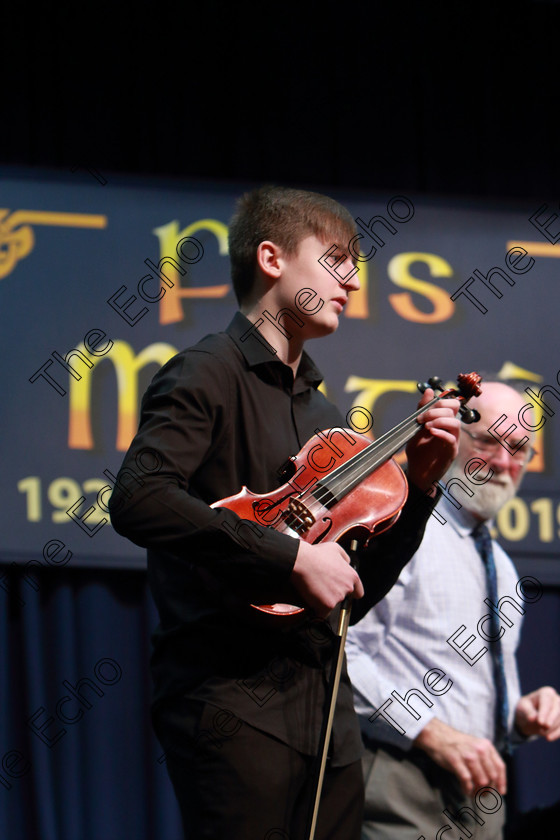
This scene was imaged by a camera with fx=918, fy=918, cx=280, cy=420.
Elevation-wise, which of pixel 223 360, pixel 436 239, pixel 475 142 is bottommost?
pixel 223 360

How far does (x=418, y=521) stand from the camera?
5.42ft

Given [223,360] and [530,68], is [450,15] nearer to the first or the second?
[530,68]

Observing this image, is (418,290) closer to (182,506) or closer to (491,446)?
(491,446)

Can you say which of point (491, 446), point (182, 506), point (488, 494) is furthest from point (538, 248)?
point (182, 506)

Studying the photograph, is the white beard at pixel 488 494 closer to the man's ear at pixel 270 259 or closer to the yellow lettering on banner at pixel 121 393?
the yellow lettering on banner at pixel 121 393

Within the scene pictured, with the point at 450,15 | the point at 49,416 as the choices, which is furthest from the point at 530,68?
the point at 49,416

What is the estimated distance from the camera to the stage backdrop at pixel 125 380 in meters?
2.76

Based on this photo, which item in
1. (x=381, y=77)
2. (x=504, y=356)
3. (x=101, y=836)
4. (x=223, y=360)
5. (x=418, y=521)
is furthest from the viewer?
(x=381, y=77)

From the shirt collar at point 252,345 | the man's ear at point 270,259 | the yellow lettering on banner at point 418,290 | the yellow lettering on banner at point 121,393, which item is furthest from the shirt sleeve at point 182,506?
the yellow lettering on banner at point 418,290

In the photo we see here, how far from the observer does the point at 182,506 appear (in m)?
1.35

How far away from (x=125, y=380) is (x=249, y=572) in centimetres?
167

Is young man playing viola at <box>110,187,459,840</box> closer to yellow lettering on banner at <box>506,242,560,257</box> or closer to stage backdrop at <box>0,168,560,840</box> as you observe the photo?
stage backdrop at <box>0,168,560,840</box>

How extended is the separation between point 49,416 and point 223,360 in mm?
1412

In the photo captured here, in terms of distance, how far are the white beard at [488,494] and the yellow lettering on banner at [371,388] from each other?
0.73ft
